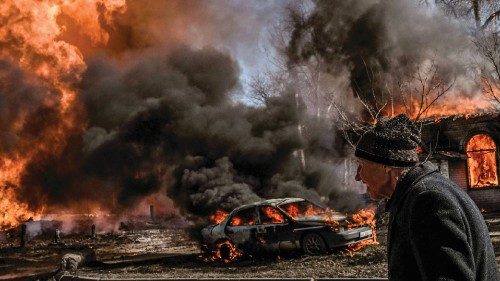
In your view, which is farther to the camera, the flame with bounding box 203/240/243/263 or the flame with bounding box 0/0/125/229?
the flame with bounding box 0/0/125/229

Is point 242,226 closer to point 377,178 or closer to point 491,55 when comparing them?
point 491,55

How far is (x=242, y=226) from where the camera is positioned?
451 inches

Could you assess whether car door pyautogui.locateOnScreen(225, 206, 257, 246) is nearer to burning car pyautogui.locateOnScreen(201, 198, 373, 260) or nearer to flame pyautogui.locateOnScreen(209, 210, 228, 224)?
burning car pyautogui.locateOnScreen(201, 198, 373, 260)

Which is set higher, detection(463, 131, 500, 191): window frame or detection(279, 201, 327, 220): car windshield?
detection(463, 131, 500, 191): window frame

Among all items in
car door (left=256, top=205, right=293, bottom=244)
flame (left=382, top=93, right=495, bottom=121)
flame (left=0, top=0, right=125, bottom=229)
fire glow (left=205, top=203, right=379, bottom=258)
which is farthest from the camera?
flame (left=0, top=0, right=125, bottom=229)

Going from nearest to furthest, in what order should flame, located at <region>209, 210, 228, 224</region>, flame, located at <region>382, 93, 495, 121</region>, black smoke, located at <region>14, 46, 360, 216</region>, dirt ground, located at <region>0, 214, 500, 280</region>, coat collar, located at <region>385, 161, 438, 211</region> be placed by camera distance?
coat collar, located at <region>385, 161, 438, 211</region> < dirt ground, located at <region>0, 214, 500, 280</region> < flame, located at <region>209, 210, 228, 224</region> < black smoke, located at <region>14, 46, 360, 216</region> < flame, located at <region>382, 93, 495, 121</region>

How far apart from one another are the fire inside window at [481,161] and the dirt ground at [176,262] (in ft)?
9.49

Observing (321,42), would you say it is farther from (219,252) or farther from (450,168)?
(219,252)

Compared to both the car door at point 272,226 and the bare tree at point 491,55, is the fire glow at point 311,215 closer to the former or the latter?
the car door at point 272,226

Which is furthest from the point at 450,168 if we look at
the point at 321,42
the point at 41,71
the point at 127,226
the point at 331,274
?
the point at 41,71

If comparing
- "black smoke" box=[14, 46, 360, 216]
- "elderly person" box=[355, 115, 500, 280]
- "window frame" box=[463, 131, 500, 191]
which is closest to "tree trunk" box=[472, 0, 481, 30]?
"window frame" box=[463, 131, 500, 191]

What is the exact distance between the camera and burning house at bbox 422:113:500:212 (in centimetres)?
1869

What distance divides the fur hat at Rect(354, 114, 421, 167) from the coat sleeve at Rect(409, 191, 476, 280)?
0.35 m

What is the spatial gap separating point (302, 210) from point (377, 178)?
9.77 metres
